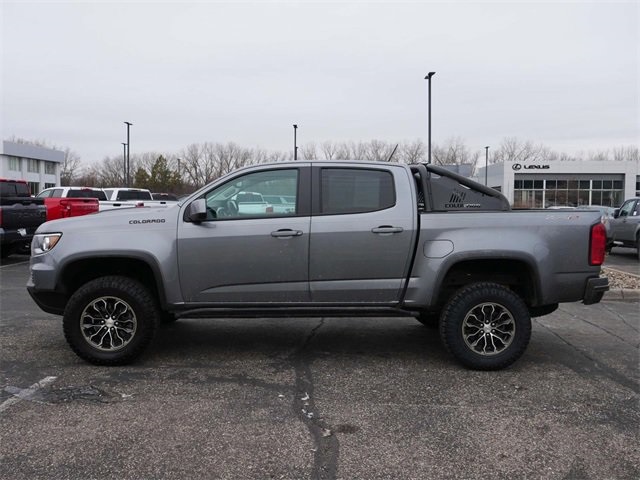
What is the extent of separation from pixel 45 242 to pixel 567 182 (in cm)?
5611

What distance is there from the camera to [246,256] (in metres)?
5.02

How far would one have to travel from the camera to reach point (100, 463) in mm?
3336

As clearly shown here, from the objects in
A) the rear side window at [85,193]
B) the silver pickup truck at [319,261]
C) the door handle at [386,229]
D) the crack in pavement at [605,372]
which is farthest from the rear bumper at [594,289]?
the rear side window at [85,193]

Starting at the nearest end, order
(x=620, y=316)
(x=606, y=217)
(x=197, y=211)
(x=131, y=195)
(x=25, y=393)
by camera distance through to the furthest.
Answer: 1. (x=25, y=393)
2. (x=197, y=211)
3. (x=620, y=316)
4. (x=606, y=217)
5. (x=131, y=195)

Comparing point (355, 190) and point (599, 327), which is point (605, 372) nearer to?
point (599, 327)

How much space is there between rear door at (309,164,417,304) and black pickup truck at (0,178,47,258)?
9.10m

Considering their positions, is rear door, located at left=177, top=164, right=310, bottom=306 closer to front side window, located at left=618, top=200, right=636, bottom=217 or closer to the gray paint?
the gray paint

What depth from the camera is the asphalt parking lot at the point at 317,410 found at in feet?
11.0

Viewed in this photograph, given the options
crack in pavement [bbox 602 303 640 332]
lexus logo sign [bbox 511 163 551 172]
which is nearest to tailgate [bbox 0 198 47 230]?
crack in pavement [bbox 602 303 640 332]

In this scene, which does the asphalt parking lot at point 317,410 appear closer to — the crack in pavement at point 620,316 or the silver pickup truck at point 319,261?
the silver pickup truck at point 319,261

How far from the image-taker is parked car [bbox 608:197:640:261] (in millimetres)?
14531

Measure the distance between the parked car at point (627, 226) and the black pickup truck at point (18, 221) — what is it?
14625 mm

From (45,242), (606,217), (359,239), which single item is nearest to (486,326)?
(359,239)

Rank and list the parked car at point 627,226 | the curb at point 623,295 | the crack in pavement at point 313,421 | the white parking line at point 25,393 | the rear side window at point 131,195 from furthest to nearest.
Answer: the rear side window at point 131,195, the parked car at point 627,226, the curb at point 623,295, the white parking line at point 25,393, the crack in pavement at point 313,421
